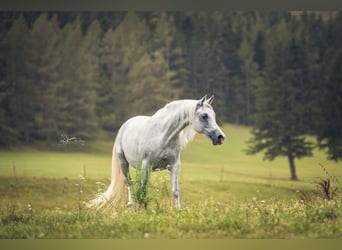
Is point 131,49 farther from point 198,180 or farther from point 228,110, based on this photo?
point 198,180

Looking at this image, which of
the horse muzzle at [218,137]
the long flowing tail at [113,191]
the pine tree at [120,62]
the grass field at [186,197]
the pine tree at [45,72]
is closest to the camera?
the grass field at [186,197]

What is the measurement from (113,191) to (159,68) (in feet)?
15.3

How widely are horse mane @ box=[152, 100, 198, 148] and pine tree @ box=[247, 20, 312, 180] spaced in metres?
4.81

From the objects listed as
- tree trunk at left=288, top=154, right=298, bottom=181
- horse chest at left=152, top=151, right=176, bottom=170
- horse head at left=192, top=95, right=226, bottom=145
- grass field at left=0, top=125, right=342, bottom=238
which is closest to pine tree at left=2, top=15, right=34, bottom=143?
grass field at left=0, top=125, right=342, bottom=238

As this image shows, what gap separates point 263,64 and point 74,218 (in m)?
6.96

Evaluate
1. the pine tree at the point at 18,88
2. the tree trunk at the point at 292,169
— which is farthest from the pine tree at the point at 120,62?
the tree trunk at the point at 292,169

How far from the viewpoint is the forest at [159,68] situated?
12.5 metres

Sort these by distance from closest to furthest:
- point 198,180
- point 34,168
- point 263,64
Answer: point 34,168
point 263,64
point 198,180

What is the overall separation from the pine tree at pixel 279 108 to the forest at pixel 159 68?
37 millimetres

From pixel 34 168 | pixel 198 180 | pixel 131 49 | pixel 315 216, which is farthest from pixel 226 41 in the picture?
pixel 315 216

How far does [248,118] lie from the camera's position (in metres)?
14.4

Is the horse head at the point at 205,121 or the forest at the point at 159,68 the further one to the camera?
the forest at the point at 159,68

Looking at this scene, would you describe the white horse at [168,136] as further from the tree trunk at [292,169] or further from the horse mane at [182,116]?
the tree trunk at [292,169]

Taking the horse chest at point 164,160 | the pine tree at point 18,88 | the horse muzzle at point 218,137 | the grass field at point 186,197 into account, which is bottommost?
the grass field at point 186,197
